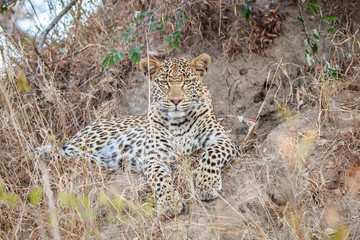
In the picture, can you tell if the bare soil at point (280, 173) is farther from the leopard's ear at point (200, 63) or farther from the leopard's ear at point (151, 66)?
the leopard's ear at point (151, 66)

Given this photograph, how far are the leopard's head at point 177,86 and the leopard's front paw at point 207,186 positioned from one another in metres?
1.14

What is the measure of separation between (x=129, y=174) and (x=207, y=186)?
2.64ft

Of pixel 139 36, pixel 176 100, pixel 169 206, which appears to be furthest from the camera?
pixel 139 36

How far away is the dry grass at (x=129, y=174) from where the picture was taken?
3.89 m

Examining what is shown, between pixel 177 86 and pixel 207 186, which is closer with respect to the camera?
pixel 207 186

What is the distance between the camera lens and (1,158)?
18.4ft

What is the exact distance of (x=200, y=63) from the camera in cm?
612

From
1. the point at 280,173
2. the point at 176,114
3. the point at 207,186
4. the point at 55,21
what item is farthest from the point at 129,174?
the point at 55,21

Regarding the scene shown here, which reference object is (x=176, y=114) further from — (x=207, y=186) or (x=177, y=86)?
(x=207, y=186)

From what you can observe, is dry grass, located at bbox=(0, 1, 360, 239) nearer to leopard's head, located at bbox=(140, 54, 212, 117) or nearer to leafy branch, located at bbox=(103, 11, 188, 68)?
leafy branch, located at bbox=(103, 11, 188, 68)

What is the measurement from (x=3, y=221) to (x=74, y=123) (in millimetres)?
2865

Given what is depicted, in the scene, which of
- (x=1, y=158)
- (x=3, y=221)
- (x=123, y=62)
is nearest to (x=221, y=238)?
(x=3, y=221)

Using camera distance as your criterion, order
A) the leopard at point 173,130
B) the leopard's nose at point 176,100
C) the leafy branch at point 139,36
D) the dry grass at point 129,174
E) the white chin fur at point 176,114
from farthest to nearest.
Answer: the leafy branch at point 139,36 → the white chin fur at point 176,114 → the leopard's nose at point 176,100 → the leopard at point 173,130 → the dry grass at point 129,174

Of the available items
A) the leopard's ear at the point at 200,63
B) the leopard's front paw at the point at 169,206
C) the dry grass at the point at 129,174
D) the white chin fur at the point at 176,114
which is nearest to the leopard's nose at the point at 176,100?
the white chin fur at the point at 176,114
